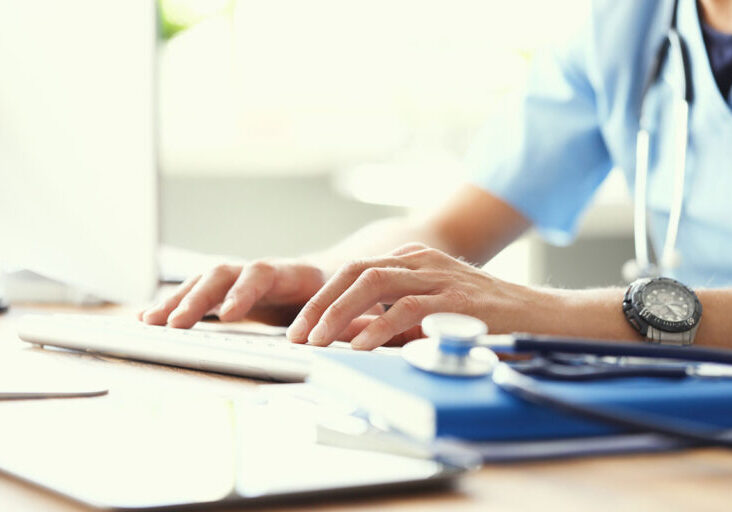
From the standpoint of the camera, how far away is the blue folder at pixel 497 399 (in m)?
0.40

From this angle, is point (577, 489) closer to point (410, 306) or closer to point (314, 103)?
point (410, 306)

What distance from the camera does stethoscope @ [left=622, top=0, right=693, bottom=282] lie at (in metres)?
1.10

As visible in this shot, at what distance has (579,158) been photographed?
137cm

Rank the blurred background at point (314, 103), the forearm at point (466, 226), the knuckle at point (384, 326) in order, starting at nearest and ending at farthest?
the knuckle at point (384, 326) < the forearm at point (466, 226) < the blurred background at point (314, 103)

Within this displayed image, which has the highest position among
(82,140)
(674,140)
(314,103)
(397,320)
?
(314,103)

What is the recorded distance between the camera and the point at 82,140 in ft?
2.87

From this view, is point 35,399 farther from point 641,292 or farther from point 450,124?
point 450,124

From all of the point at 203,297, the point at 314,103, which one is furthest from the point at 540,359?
the point at 314,103

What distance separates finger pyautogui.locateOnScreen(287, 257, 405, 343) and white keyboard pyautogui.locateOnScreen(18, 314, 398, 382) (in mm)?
15

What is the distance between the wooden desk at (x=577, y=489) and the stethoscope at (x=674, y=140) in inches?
27.7

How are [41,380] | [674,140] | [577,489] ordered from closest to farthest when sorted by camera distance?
[577,489], [41,380], [674,140]

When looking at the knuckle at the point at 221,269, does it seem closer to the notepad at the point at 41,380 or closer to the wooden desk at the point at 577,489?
the notepad at the point at 41,380

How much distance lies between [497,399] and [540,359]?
0.23ft

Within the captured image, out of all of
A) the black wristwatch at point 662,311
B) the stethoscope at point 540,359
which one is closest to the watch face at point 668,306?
the black wristwatch at point 662,311
